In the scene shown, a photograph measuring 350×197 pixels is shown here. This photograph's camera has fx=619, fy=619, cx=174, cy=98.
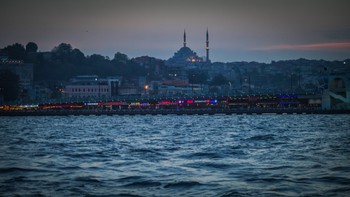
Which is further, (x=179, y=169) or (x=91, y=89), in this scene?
(x=91, y=89)

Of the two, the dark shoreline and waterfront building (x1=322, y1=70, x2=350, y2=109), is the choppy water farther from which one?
the dark shoreline

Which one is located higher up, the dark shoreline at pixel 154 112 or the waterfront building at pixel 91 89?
the waterfront building at pixel 91 89

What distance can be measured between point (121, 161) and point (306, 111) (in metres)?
81.3

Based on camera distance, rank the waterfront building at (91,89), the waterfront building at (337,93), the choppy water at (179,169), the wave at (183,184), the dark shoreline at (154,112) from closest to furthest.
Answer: the choppy water at (179,169) → the wave at (183,184) → the waterfront building at (337,93) → the dark shoreline at (154,112) → the waterfront building at (91,89)

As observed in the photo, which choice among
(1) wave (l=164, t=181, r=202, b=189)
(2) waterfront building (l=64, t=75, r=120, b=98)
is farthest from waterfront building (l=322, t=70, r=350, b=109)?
(1) wave (l=164, t=181, r=202, b=189)

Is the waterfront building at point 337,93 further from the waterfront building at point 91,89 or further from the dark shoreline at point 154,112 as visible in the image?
the waterfront building at point 91,89

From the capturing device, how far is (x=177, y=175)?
80.8 ft

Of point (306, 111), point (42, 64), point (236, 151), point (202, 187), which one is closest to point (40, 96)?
point (42, 64)

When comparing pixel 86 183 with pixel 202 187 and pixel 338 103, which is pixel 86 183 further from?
pixel 338 103

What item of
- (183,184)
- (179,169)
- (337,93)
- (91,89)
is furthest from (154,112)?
(183,184)

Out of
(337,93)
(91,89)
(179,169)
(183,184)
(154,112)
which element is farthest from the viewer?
(91,89)

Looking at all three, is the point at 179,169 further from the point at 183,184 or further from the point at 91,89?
the point at 91,89

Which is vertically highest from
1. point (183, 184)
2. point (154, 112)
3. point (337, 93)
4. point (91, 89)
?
point (91, 89)

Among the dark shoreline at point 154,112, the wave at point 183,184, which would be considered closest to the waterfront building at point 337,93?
the dark shoreline at point 154,112
